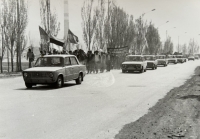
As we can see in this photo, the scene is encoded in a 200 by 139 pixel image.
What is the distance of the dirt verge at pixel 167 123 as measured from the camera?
6250mm

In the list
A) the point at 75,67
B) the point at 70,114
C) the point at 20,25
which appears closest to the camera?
the point at 70,114

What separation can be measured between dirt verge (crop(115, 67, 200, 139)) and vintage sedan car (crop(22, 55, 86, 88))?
5.80 m

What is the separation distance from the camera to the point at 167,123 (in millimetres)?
7320

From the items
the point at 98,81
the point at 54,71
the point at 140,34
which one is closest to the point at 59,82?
the point at 54,71

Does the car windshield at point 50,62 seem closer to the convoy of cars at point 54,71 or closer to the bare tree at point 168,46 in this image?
the convoy of cars at point 54,71

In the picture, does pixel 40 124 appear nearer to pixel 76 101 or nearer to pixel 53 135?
pixel 53 135

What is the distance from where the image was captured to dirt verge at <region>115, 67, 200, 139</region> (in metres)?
6.25

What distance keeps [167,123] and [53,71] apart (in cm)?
804

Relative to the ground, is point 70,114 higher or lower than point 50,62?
lower

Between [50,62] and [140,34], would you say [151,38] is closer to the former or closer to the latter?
[140,34]

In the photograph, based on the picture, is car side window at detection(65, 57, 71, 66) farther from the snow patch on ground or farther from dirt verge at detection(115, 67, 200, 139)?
dirt verge at detection(115, 67, 200, 139)

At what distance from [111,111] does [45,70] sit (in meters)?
6.31

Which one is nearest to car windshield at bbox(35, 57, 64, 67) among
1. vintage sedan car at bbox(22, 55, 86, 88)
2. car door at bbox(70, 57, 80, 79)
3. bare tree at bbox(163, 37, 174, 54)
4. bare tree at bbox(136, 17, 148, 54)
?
vintage sedan car at bbox(22, 55, 86, 88)

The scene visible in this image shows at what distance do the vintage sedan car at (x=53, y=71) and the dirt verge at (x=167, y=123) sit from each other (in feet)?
19.0
